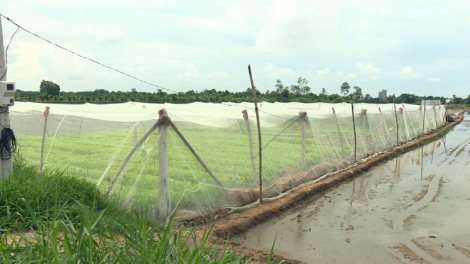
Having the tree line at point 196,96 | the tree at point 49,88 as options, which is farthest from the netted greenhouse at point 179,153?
the tree at point 49,88

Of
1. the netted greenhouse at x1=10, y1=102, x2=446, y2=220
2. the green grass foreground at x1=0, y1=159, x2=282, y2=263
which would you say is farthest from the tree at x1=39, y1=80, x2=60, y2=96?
the green grass foreground at x1=0, y1=159, x2=282, y2=263

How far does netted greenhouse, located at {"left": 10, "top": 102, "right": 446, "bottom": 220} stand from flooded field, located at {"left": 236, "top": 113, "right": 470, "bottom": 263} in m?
0.99

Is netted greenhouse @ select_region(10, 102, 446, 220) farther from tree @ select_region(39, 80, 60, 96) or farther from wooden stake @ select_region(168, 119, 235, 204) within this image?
tree @ select_region(39, 80, 60, 96)

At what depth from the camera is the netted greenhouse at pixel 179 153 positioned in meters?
6.18

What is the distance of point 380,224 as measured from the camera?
691 centimetres

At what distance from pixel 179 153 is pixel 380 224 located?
3877 millimetres

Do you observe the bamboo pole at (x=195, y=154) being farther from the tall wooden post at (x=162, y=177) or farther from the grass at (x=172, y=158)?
the tall wooden post at (x=162, y=177)

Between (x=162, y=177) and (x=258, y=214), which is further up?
(x=162, y=177)

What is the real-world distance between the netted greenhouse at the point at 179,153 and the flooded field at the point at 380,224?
991 millimetres

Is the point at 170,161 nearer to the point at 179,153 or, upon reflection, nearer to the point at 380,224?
the point at 179,153

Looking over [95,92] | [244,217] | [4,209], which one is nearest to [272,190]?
[244,217]

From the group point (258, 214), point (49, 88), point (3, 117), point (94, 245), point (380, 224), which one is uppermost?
point (49, 88)

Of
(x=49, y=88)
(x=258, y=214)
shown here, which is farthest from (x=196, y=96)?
(x=258, y=214)

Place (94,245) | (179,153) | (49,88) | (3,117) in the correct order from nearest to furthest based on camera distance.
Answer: (94,245)
(3,117)
(179,153)
(49,88)
